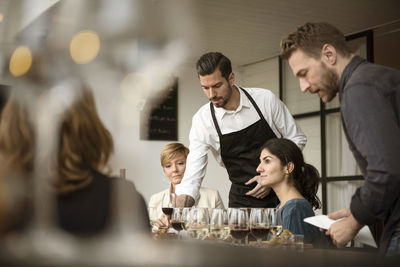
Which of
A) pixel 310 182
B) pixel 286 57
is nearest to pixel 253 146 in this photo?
pixel 310 182

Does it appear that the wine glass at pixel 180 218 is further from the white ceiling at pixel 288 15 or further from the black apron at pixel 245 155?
the white ceiling at pixel 288 15

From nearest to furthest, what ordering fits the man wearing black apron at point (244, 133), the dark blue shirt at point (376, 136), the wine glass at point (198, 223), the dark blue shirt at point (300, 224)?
1. the dark blue shirt at point (376, 136)
2. the wine glass at point (198, 223)
3. the dark blue shirt at point (300, 224)
4. the man wearing black apron at point (244, 133)

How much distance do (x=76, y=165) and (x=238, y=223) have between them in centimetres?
97

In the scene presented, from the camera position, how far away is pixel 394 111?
1.04 m

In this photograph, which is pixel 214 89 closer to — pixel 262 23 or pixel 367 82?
pixel 367 82

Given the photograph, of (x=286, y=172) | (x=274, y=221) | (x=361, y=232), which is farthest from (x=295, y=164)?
(x=361, y=232)

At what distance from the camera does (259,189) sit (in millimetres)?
2283

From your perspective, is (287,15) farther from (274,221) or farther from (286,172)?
(274,221)

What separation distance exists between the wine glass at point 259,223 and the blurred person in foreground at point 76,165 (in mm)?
952

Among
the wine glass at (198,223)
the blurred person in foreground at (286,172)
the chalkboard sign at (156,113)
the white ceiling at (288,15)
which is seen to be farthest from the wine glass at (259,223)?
the white ceiling at (288,15)

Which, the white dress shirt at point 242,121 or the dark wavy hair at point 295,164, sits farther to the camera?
the white dress shirt at point 242,121

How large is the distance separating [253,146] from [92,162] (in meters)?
2.03

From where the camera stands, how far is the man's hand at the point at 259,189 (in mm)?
2221

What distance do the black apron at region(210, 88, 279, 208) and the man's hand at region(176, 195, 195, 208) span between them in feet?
1.57
